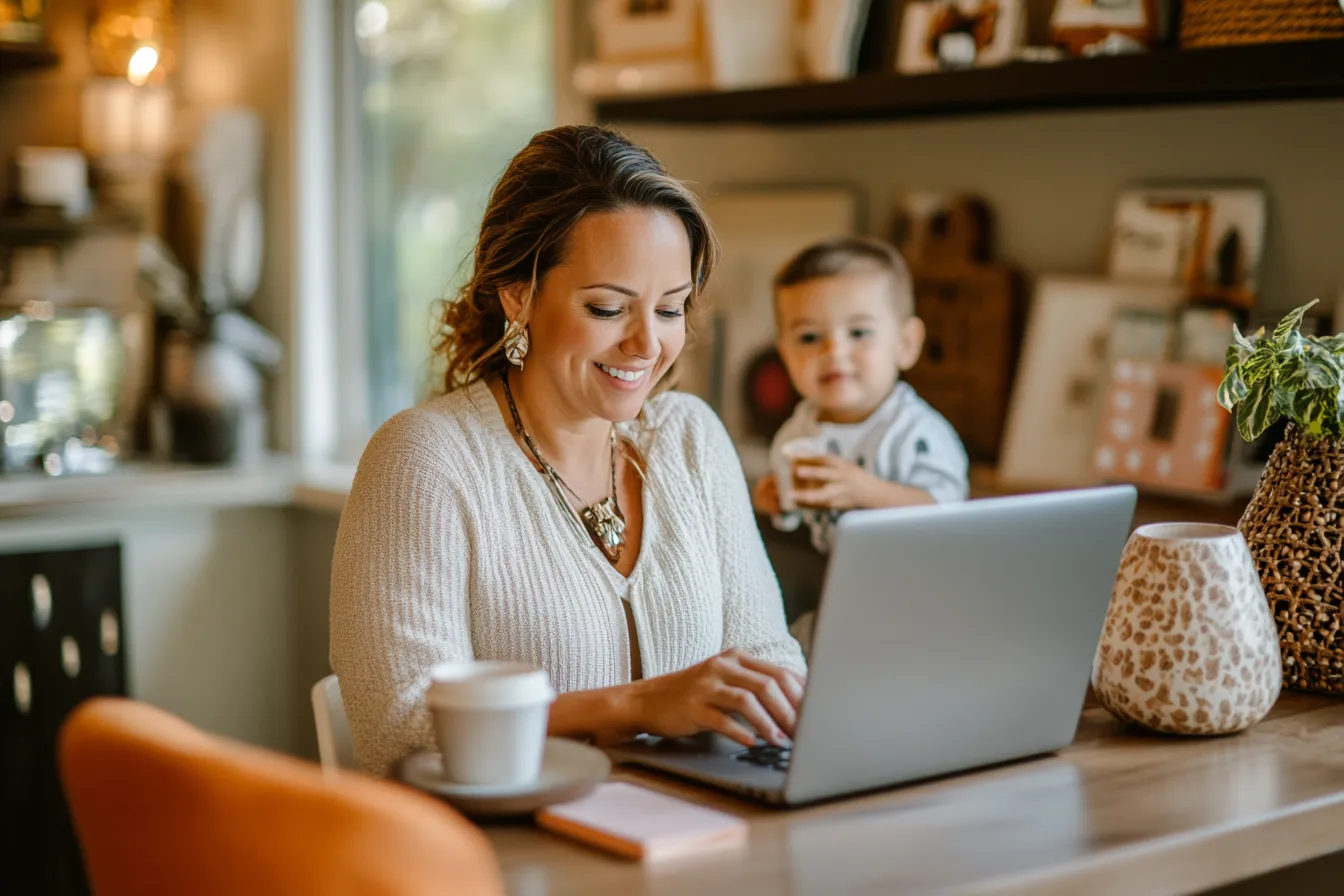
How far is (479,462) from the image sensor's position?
5.29 feet

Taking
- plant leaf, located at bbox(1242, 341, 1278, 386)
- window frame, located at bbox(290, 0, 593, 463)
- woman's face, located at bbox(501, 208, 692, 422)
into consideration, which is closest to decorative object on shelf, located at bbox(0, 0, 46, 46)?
window frame, located at bbox(290, 0, 593, 463)

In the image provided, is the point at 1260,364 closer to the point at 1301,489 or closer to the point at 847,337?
the point at 1301,489

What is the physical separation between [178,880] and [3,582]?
2.46 m

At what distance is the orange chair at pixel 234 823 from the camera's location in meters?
0.79

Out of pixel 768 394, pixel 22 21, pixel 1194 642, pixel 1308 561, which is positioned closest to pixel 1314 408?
pixel 1308 561

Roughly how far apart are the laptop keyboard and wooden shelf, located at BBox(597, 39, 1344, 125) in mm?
1039

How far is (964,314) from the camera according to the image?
2461 millimetres

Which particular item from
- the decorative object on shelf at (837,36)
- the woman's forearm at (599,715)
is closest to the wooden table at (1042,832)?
the woman's forearm at (599,715)

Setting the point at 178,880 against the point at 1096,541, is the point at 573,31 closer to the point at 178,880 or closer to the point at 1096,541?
the point at 1096,541

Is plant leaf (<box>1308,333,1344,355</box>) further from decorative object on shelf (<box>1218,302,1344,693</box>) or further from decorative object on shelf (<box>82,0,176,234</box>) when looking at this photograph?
decorative object on shelf (<box>82,0,176,234</box>)

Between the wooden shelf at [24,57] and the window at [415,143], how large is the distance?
656 mm

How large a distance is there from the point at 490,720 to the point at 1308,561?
3.13 ft

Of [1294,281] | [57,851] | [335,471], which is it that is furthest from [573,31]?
[57,851]

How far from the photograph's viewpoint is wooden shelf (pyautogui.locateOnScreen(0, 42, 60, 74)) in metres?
3.45
